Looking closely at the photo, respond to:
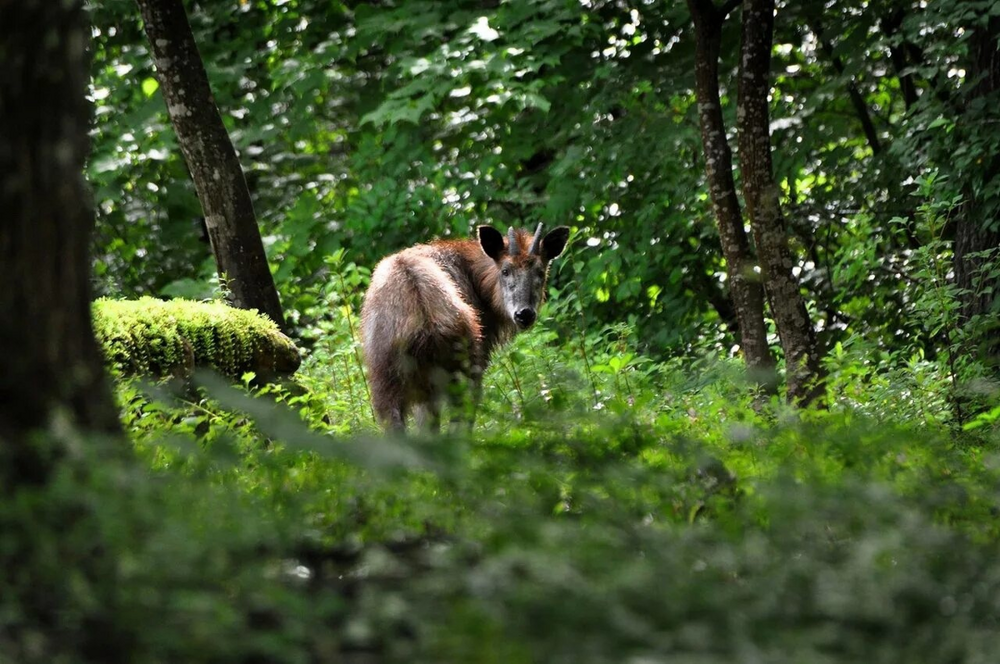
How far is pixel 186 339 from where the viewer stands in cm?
819

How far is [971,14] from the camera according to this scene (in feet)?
30.0

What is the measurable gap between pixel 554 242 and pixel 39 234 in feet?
25.7

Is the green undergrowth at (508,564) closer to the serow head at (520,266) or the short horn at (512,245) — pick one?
the serow head at (520,266)

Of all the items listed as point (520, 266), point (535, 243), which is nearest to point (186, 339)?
point (520, 266)

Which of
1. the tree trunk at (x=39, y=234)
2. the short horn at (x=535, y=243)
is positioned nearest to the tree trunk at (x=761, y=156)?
the short horn at (x=535, y=243)

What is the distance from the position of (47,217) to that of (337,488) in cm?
151

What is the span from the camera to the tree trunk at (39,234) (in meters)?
3.18

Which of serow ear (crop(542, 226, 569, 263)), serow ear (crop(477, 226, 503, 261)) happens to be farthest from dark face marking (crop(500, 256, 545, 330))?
serow ear (crop(542, 226, 569, 263))

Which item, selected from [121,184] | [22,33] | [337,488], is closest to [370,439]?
[337,488]

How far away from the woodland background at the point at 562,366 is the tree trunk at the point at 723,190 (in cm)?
3

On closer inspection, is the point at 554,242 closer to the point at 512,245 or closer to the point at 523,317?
the point at 512,245

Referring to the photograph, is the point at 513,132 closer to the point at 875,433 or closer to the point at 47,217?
the point at 875,433

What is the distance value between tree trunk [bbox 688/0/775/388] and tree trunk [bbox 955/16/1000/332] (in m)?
1.83

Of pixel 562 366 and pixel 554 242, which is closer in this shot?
pixel 562 366
